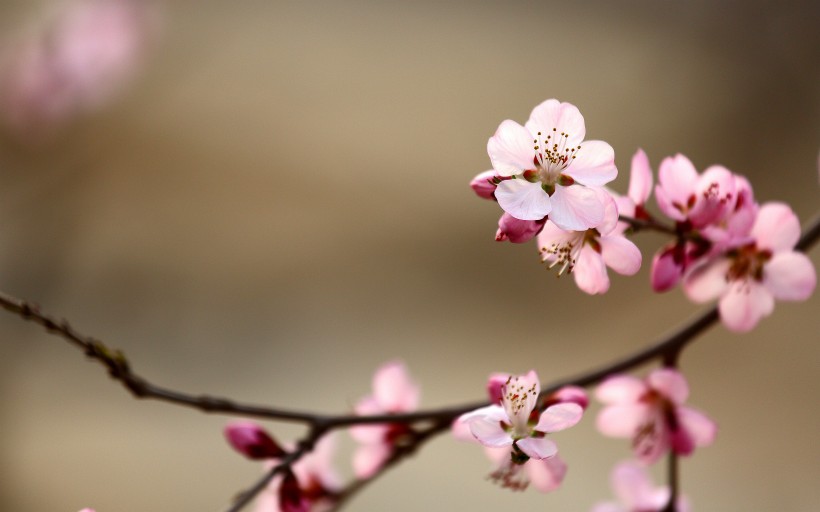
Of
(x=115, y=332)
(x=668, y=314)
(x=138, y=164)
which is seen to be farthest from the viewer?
(x=138, y=164)

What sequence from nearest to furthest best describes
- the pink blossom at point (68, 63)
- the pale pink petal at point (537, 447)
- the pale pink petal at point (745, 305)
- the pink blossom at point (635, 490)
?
1. the pale pink petal at point (537, 447)
2. the pale pink petal at point (745, 305)
3. the pink blossom at point (635, 490)
4. the pink blossom at point (68, 63)

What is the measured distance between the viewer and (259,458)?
0.42m

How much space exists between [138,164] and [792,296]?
5.78 feet

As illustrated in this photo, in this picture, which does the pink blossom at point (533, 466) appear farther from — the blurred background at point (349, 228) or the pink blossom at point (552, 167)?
the blurred background at point (349, 228)

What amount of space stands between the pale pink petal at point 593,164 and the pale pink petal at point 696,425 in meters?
0.18

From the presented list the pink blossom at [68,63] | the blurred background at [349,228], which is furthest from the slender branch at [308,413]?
the pink blossom at [68,63]

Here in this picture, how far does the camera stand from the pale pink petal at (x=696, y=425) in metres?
0.42

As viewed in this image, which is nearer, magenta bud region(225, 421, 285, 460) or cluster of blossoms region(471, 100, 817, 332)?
cluster of blossoms region(471, 100, 817, 332)

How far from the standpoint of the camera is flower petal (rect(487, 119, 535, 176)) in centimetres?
31

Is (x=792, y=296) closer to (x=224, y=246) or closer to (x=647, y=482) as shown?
(x=647, y=482)

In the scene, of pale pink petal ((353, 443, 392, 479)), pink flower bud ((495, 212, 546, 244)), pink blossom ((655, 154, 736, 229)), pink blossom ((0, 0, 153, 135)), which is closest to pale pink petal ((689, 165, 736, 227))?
pink blossom ((655, 154, 736, 229))

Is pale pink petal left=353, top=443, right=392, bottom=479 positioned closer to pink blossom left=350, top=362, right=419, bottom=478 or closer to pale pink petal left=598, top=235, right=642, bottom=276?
pink blossom left=350, top=362, right=419, bottom=478

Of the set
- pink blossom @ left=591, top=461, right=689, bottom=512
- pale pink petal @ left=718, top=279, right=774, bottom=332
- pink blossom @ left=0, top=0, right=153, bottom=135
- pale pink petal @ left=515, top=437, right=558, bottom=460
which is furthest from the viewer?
pink blossom @ left=0, top=0, right=153, bottom=135

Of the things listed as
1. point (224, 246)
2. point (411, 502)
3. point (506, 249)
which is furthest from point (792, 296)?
point (224, 246)
